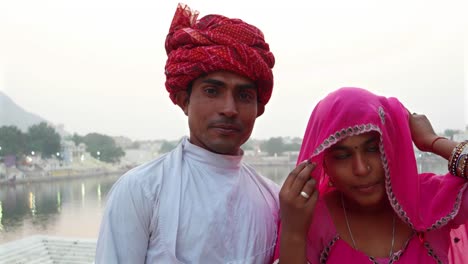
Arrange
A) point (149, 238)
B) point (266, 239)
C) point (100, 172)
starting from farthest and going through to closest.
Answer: point (100, 172)
point (266, 239)
point (149, 238)

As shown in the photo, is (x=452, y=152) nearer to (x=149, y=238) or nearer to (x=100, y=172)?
(x=149, y=238)

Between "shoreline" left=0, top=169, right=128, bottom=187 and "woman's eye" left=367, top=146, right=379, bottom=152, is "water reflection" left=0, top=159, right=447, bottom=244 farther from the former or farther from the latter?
"woman's eye" left=367, top=146, right=379, bottom=152

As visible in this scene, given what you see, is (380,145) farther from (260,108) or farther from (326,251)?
(260,108)

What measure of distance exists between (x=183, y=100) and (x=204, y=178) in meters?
0.25

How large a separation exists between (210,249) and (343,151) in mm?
413

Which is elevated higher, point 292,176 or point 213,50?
point 213,50

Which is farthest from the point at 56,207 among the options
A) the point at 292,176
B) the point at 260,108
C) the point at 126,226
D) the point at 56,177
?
the point at 292,176

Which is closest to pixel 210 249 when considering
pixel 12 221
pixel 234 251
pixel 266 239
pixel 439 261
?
pixel 234 251

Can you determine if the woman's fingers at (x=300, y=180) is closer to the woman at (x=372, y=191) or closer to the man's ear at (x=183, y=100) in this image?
the woman at (x=372, y=191)

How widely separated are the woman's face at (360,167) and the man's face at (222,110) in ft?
0.80

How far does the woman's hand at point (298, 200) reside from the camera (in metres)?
0.89

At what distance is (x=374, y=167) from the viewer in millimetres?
957

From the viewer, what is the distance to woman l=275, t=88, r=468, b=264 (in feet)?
3.03

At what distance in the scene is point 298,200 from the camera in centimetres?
89
